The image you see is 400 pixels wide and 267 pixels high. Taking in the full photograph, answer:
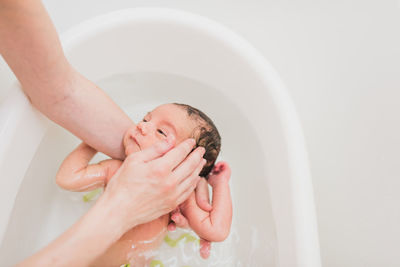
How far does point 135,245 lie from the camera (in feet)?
3.42

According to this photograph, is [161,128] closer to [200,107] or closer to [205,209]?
[205,209]

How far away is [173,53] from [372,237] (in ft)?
3.05

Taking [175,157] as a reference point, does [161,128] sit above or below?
above

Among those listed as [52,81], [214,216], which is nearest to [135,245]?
[214,216]

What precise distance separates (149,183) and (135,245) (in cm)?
31

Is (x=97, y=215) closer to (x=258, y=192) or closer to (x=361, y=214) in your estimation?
(x=258, y=192)

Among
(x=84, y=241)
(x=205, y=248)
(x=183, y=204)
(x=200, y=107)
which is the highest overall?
(x=200, y=107)

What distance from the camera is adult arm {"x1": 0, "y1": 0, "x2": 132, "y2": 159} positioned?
742mm

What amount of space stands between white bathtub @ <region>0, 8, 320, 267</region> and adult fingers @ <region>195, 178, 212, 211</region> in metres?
0.20

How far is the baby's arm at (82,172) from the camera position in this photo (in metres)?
1.07

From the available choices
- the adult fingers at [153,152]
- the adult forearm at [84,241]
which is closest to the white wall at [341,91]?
the adult fingers at [153,152]

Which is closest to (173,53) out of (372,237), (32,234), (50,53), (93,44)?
(93,44)

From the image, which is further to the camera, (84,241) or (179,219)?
(179,219)

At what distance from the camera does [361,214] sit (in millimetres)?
1078
